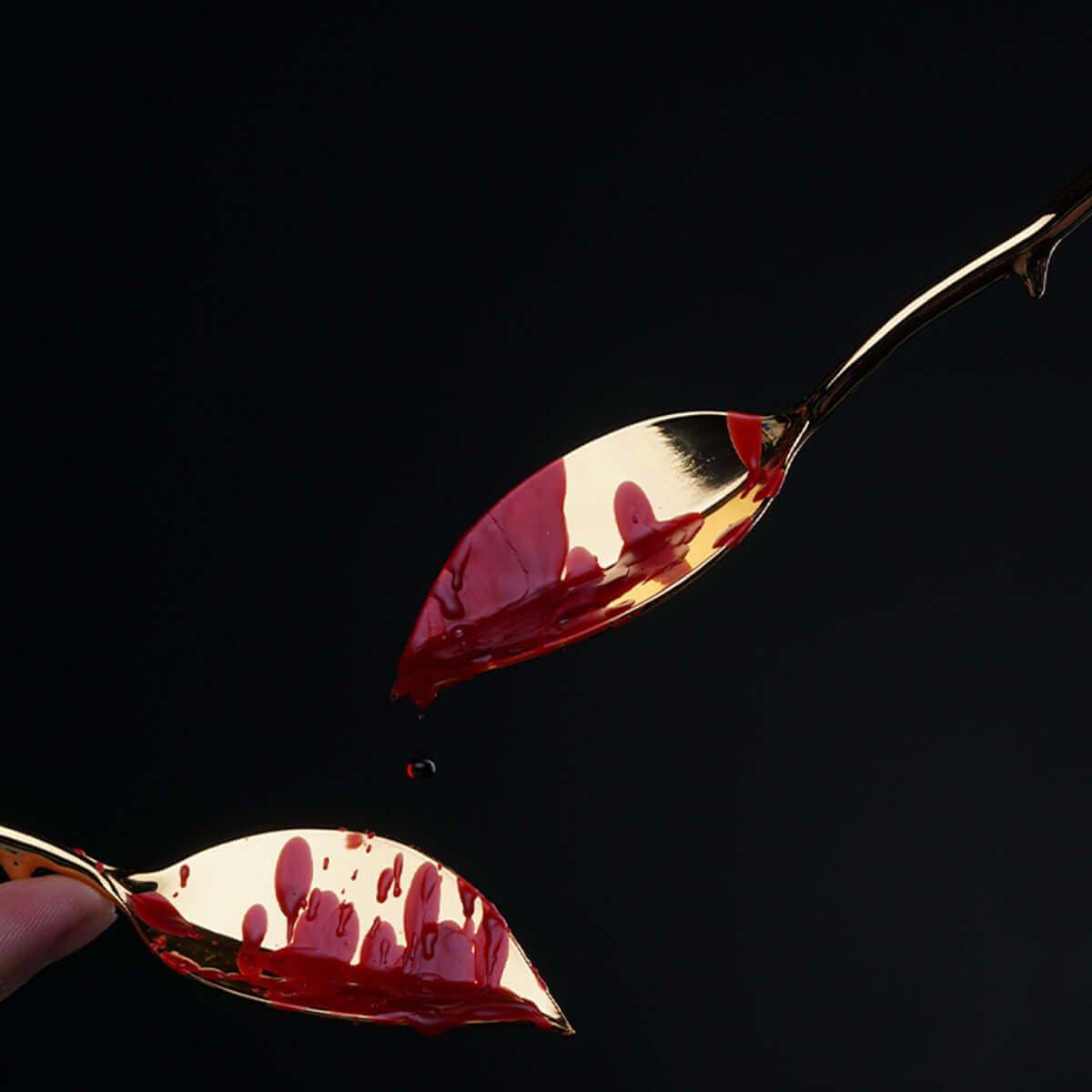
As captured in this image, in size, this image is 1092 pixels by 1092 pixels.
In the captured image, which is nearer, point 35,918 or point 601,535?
point 601,535

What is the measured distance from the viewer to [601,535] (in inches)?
17.6

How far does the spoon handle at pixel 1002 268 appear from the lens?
1.21 feet

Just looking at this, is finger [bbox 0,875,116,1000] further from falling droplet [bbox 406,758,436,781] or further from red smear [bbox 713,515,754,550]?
red smear [bbox 713,515,754,550]

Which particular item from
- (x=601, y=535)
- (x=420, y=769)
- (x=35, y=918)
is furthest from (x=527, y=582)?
(x=35, y=918)

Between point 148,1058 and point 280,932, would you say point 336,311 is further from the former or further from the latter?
point 148,1058

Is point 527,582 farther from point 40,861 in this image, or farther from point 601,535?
point 40,861

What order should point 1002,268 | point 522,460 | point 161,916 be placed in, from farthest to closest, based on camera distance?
point 522,460, point 161,916, point 1002,268

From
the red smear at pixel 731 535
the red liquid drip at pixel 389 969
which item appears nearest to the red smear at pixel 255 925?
the red liquid drip at pixel 389 969

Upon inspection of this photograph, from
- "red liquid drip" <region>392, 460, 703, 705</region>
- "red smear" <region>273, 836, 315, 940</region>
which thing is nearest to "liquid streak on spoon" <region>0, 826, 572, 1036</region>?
"red smear" <region>273, 836, 315, 940</region>

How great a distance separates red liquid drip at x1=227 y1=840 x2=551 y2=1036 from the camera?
1.71 feet

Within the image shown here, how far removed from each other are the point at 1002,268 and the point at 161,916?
0.49m

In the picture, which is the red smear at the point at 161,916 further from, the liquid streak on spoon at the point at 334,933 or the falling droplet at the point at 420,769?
the falling droplet at the point at 420,769

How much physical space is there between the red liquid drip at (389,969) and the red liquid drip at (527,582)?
17 centimetres

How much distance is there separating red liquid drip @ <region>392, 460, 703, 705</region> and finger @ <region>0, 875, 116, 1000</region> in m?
0.25
